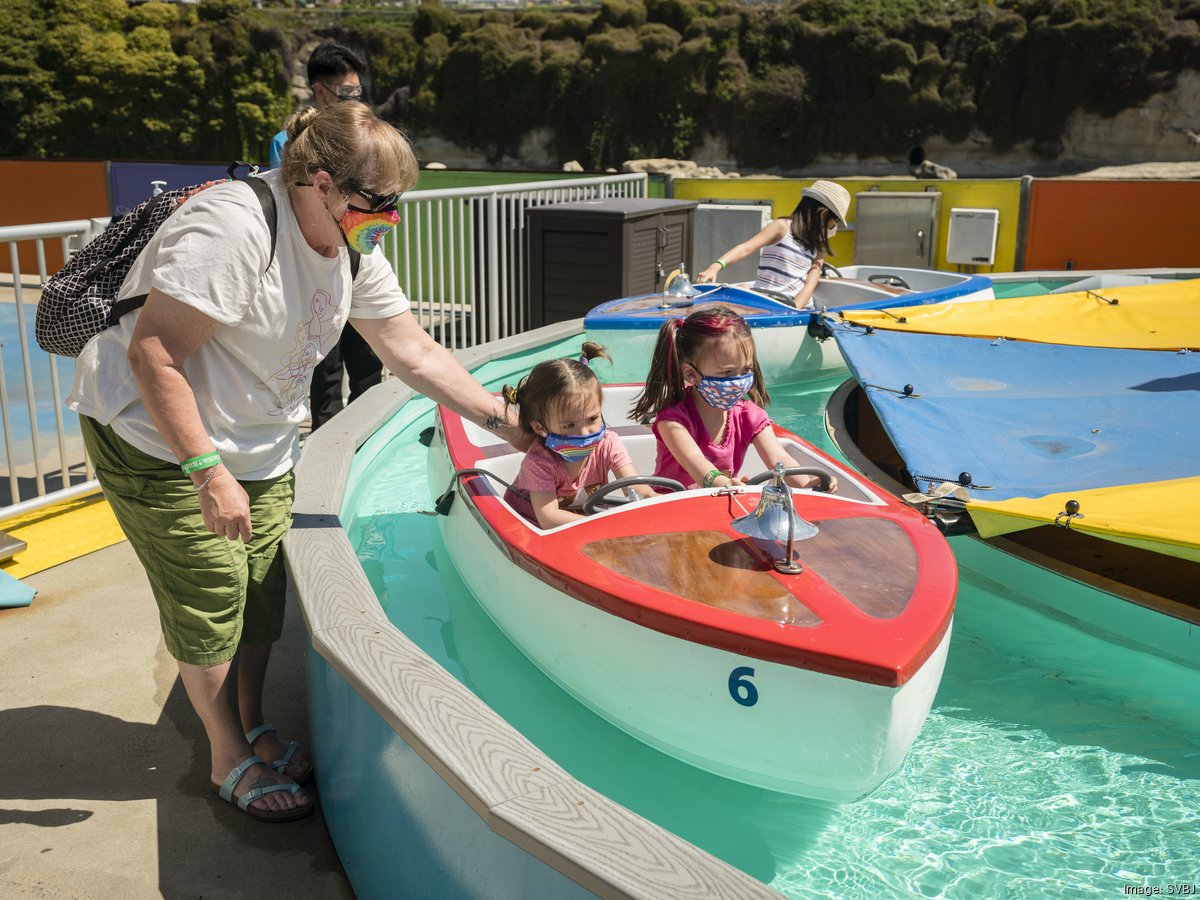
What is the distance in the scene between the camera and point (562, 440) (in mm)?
3488

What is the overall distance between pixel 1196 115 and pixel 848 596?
153ft

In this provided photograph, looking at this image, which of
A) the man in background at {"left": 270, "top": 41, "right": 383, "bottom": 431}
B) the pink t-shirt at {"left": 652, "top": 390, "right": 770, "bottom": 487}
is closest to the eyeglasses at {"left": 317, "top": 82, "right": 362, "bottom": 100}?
the man in background at {"left": 270, "top": 41, "right": 383, "bottom": 431}

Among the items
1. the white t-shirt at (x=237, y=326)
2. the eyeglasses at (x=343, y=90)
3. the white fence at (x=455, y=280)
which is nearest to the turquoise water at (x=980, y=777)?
the white t-shirt at (x=237, y=326)

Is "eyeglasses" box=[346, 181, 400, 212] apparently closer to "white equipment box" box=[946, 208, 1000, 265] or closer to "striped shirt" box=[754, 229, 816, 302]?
"striped shirt" box=[754, 229, 816, 302]

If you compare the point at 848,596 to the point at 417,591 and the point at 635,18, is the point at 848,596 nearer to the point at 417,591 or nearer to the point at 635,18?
the point at 417,591

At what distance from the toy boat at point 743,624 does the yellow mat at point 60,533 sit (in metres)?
2.09

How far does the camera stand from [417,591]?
14.6 feet

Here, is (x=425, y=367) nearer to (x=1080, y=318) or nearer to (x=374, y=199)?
(x=374, y=199)

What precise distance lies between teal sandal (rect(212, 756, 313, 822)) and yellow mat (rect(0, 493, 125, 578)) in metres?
2.03

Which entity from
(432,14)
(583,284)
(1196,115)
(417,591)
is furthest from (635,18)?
(417,591)

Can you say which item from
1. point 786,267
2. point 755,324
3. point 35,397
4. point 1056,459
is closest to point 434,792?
point 1056,459

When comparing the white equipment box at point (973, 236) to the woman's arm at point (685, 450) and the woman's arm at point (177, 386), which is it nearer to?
the woman's arm at point (685, 450)

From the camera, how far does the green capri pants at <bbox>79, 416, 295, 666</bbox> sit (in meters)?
2.56

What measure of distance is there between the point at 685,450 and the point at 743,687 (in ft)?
4.07
